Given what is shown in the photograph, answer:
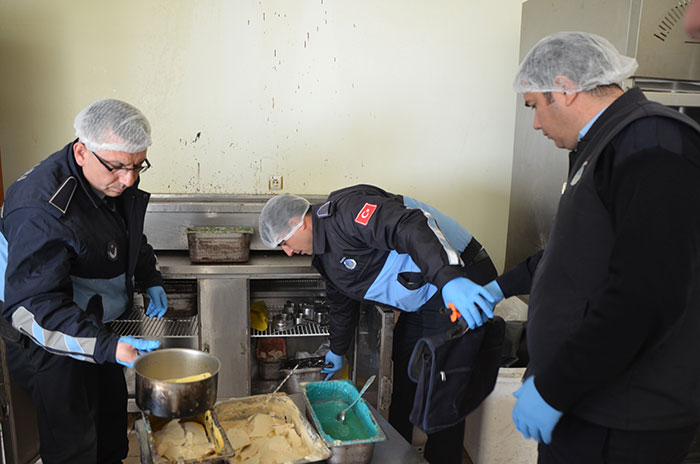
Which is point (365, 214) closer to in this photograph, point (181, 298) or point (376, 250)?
point (376, 250)

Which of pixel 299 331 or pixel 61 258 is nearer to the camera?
pixel 61 258

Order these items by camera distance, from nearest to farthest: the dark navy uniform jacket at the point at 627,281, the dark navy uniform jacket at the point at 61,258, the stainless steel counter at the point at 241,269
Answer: the dark navy uniform jacket at the point at 627,281, the dark navy uniform jacket at the point at 61,258, the stainless steel counter at the point at 241,269

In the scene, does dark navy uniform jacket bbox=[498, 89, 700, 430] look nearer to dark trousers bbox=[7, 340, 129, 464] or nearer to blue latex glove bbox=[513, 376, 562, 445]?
blue latex glove bbox=[513, 376, 562, 445]

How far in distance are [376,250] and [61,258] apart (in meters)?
1.01

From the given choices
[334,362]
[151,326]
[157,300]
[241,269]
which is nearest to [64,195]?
[157,300]

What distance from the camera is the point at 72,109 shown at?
2607 millimetres

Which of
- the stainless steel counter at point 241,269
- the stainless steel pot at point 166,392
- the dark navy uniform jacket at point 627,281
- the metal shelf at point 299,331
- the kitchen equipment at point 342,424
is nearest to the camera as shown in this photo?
the dark navy uniform jacket at point 627,281

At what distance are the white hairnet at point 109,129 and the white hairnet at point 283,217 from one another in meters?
0.54

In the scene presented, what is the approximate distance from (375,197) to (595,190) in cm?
85

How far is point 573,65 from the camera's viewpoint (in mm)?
1204

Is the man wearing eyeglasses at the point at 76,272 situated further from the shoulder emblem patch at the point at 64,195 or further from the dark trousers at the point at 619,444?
the dark trousers at the point at 619,444

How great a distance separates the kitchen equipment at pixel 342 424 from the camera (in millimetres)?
1248

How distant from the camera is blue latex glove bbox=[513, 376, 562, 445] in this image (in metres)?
1.11

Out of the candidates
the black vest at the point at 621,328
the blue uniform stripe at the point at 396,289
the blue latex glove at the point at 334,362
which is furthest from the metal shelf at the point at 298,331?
the black vest at the point at 621,328
